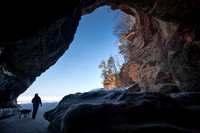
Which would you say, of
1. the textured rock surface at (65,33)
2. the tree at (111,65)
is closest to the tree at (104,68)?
the tree at (111,65)

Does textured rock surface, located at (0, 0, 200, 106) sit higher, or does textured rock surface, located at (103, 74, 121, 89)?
textured rock surface, located at (0, 0, 200, 106)

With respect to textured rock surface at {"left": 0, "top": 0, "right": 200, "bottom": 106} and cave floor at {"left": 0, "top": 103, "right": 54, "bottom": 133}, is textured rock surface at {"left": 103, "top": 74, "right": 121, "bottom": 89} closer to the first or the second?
textured rock surface at {"left": 0, "top": 0, "right": 200, "bottom": 106}

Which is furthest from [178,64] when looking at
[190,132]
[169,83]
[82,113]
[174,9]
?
[82,113]

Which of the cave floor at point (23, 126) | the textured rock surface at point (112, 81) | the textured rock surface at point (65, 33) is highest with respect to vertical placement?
the textured rock surface at point (65, 33)

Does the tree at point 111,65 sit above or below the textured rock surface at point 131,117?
above

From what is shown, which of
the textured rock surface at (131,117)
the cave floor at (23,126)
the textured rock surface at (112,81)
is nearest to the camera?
the textured rock surface at (131,117)

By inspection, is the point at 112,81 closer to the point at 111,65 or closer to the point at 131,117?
the point at 111,65

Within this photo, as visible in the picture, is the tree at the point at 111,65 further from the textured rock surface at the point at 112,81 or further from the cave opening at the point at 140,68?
the cave opening at the point at 140,68

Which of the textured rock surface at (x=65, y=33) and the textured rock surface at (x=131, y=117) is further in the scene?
the textured rock surface at (x=65, y=33)

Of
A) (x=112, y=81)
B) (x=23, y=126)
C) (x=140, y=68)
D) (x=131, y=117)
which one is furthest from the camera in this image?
(x=112, y=81)

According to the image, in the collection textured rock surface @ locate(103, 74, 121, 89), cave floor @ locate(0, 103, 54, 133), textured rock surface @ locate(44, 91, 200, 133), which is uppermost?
textured rock surface @ locate(103, 74, 121, 89)

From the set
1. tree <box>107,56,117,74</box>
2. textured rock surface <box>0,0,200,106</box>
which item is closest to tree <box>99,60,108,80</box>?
tree <box>107,56,117,74</box>

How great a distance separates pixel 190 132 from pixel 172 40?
215 inches

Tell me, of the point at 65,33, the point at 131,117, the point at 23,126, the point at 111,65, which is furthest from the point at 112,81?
the point at 131,117
